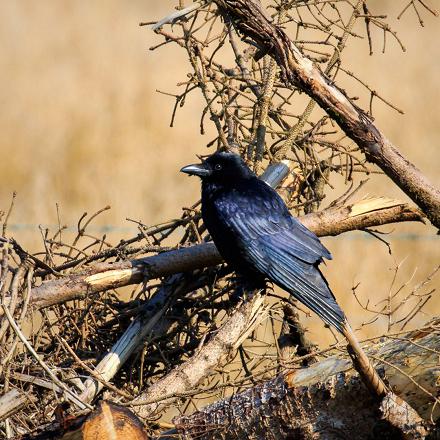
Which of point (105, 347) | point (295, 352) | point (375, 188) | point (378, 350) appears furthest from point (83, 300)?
point (375, 188)

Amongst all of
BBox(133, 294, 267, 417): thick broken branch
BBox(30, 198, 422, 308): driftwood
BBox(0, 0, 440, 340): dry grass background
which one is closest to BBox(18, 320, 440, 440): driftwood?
BBox(133, 294, 267, 417): thick broken branch

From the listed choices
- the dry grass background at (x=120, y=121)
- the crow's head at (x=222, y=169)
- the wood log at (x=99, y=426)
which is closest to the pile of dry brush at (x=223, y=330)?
the wood log at (x=99, y=426)

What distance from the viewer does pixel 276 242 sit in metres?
5.64

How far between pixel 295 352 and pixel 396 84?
8.03m

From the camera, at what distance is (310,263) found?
5.54 meters

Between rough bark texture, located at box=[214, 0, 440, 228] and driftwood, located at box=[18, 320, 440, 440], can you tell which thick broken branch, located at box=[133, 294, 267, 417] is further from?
rough bark texture, located at box=[214, 0, 440, 228]

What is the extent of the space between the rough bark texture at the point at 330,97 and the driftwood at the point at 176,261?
0.17 metres

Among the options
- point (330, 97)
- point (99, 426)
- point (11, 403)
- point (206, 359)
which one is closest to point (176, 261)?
point (206, 359)

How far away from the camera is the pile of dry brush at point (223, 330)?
175 inches

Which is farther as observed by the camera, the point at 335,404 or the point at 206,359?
the point at 206,359

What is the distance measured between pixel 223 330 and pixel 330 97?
1288mm

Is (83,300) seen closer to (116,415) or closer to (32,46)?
(116,415)

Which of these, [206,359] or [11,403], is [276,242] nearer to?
[206,359]

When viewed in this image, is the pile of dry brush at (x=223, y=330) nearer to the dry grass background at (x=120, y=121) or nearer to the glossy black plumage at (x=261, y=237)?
the glossy black plumage at (x=261, y=237)
